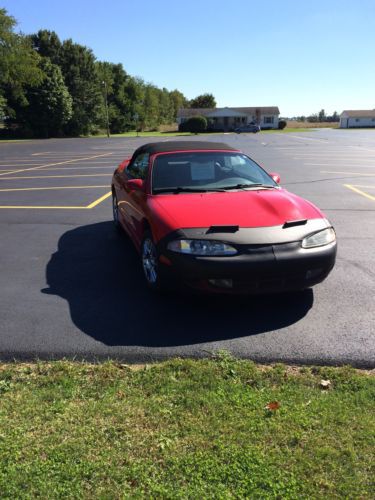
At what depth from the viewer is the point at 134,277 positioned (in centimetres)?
493

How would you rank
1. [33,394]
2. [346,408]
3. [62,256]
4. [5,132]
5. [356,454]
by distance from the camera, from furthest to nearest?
1. [5,132]
2. [62,256]
3. [33,394]
4. [346,408]
5. [356,454]

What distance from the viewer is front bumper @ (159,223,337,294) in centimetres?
366

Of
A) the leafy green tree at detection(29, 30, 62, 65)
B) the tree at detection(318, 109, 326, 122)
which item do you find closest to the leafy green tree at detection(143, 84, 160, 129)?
the leafy green tree at detection(29, 30, 62, 65)

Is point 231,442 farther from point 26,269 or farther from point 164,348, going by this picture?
point 26,269

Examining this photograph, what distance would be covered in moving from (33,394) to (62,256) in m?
3.11

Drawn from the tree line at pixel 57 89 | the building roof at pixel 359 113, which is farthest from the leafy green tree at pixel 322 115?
the tree line at pixel 57 89

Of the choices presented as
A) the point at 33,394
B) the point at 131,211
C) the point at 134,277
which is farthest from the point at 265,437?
the point at 131,211

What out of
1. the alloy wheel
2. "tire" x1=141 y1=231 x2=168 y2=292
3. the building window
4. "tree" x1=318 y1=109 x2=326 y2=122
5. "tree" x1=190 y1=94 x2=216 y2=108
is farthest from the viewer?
"tree" x1=318 y1=109 x2=326 y2=122

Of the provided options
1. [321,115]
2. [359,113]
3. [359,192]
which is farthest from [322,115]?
[359,192]

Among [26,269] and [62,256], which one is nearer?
[26,269]

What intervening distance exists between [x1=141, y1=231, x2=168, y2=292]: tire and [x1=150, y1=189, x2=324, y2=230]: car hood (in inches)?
13.1

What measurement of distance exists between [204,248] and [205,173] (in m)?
1.67

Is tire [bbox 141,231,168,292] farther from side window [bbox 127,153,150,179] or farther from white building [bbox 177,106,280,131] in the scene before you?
white building [bbox 177,106,280,131]

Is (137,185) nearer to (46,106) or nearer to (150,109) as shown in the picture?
(46,106)
